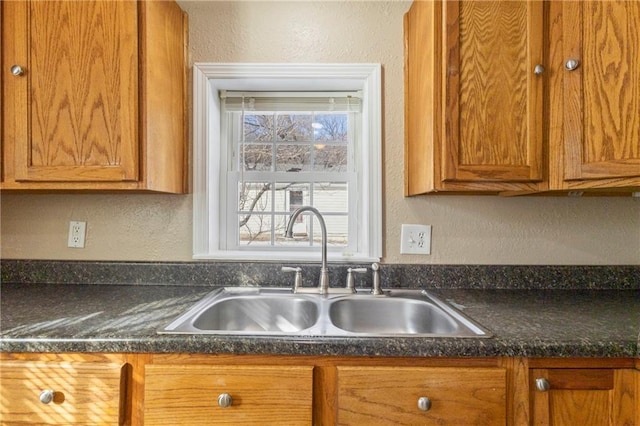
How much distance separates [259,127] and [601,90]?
137cm

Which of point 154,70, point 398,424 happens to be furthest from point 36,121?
point 398,424

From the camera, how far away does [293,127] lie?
1.72 meters

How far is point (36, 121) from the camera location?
117cm

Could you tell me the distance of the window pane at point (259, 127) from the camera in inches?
67.8

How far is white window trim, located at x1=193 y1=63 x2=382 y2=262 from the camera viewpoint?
1480 millimetres

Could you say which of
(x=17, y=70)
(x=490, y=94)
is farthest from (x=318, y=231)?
(x=17, y=70)

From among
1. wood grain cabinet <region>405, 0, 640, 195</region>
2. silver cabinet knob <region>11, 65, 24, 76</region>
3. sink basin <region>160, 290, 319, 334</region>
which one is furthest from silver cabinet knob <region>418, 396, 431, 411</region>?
silver cabinet knob <region>11, 65, 24, 76</region>

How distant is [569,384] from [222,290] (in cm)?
117

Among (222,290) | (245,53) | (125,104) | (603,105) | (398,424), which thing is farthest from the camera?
(245,53)

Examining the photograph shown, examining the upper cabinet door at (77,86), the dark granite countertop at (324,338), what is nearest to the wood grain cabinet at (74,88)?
the upper cabinet door at (77,86)

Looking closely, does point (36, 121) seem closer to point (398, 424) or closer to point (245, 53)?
point (245, 53)

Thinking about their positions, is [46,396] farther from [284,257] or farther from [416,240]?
[416,240]

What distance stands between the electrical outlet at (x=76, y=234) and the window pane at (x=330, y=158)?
3.61 ft

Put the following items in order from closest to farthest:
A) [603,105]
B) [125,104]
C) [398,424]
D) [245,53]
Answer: [398,424] < [603,105] < [125,104] < [245,53]
